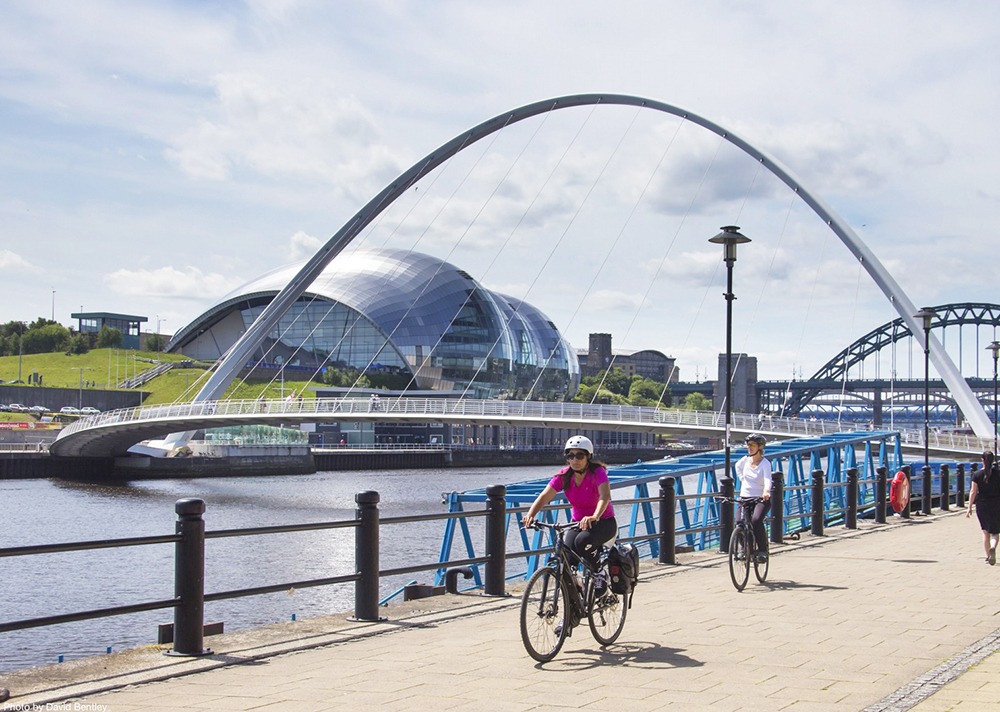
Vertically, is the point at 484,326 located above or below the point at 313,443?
above

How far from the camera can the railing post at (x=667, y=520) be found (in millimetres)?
15586

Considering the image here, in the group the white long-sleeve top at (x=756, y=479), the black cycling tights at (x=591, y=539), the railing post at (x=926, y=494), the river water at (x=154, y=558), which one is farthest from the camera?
the railing post at (x=926, y=494)

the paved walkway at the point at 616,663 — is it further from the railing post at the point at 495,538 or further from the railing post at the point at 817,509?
the railing post at the point at 817,509

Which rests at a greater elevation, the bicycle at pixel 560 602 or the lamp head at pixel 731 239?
the lamp head at pixel 731 239

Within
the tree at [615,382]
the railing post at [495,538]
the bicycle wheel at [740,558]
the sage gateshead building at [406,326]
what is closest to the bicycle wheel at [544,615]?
the railing post at [495,538]

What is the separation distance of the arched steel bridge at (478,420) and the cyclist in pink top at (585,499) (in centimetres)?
4506

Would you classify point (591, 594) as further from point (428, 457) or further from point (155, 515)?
point (428, 457)

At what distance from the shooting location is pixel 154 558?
31.6 metres

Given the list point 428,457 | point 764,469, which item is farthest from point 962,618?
point 428,457

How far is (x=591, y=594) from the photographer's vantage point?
9.21 metres

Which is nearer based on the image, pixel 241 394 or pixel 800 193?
pixel 800 193

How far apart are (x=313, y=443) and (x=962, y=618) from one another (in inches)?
4062

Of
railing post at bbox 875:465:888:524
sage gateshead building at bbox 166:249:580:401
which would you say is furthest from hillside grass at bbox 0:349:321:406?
A: railing post at bbox 875:465:888:524

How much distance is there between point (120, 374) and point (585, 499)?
12853 centimetres
